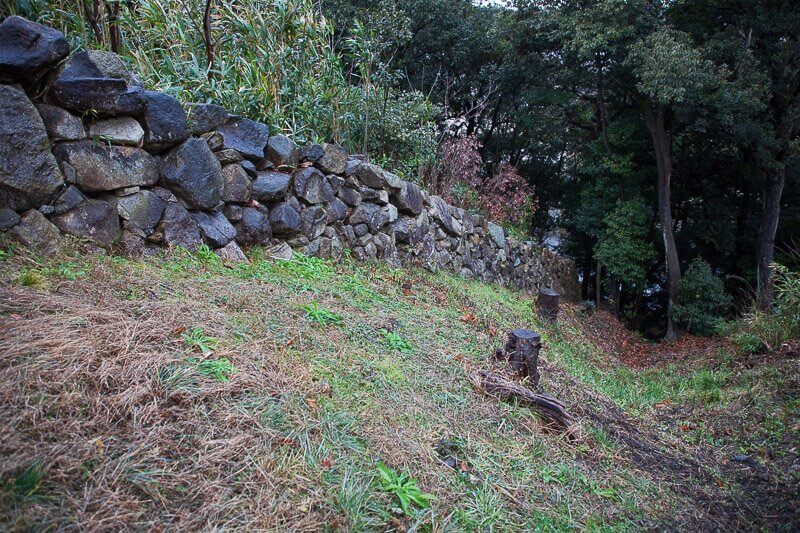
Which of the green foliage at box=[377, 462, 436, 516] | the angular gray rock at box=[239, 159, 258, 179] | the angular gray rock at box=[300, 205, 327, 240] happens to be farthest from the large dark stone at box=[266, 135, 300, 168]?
the green foliage at box=[377, 462, 436, 516]

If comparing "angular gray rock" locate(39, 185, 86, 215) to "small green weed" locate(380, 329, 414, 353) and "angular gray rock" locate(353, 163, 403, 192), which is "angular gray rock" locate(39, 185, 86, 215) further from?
"angular gray rock" locate(353, 163, 403, 192)

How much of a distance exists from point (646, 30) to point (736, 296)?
22.9ft

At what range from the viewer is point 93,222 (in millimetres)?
3568

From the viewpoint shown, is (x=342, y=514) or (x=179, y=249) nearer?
(x=342, y=514)

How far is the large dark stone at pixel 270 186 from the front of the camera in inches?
189

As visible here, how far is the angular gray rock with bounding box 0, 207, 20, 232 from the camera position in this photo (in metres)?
3.13

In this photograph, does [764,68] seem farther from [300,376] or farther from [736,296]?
[300,376]

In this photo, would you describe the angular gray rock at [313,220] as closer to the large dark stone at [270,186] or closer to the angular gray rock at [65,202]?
the large dark stone at [270,186]

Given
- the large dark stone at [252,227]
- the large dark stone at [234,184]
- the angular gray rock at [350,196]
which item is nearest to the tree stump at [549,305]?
the angular gray rock at [350,196]

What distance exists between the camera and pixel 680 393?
193 inches

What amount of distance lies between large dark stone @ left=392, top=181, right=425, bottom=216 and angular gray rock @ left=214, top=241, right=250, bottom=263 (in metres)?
2.59

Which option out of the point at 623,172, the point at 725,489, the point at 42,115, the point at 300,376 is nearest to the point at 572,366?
the point at 725,489

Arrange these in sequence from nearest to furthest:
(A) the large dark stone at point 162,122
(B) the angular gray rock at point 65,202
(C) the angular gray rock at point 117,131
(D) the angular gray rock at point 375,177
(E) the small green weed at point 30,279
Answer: (E) the small green weed at point 30,279
(B) the angular gray rock at point 65,202
(C) the angular gray rock at point 117,131
(A) the large dark stone at point 162,122
(D) the angular gray rock at point 375,177

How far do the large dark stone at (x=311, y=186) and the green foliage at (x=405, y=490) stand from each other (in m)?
3.56
